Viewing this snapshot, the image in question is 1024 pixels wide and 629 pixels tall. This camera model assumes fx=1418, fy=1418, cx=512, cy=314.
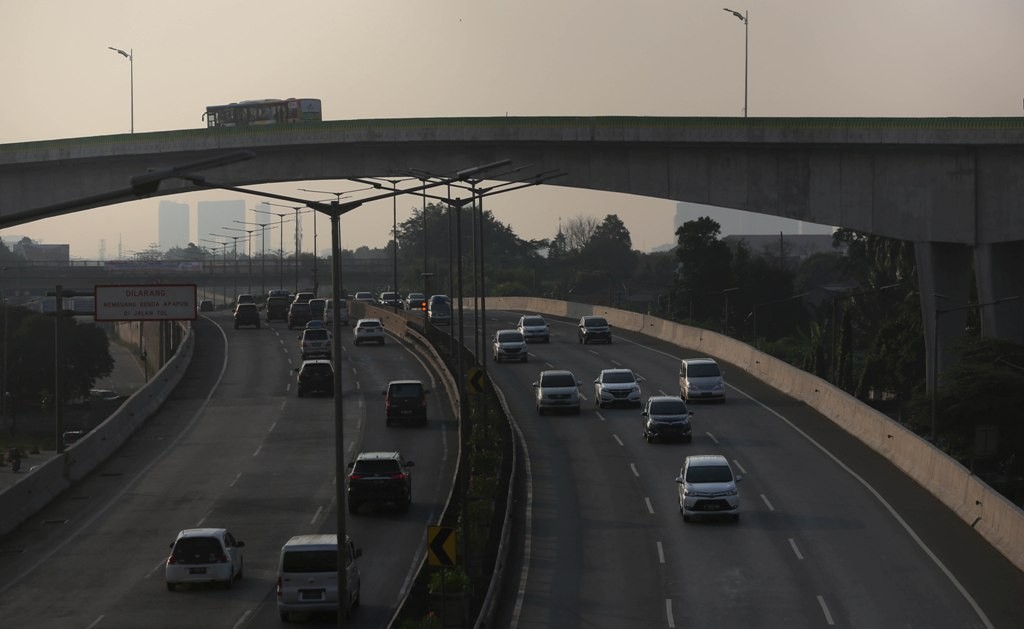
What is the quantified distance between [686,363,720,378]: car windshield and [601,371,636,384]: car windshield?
2576 mm

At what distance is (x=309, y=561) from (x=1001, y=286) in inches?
1712

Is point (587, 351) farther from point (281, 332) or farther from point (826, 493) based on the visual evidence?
point (826, 493)

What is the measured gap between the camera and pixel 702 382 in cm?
6081

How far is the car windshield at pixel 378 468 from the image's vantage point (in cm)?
4306

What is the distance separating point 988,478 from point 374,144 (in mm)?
34493

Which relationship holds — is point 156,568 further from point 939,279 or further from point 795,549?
point 939,279

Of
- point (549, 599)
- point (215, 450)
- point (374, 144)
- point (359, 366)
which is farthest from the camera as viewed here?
point (359, 366)

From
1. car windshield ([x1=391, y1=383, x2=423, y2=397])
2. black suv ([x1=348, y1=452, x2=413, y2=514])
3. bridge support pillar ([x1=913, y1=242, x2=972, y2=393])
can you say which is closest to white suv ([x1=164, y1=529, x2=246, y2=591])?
black suv ([x1=348, y1=452, x2=413, y2=514])

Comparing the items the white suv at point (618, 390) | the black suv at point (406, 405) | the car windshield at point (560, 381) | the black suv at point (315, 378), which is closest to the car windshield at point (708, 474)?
the car windshield at point (560, 381)

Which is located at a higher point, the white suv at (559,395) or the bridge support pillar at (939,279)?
the bridge support pillar at (939,279)

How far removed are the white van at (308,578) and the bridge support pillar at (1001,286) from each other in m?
42.0

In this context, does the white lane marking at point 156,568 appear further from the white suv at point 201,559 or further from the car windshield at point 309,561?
the car windshield at point 309,561

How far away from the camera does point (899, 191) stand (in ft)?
217

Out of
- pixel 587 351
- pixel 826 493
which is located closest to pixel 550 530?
pixel 826 493
